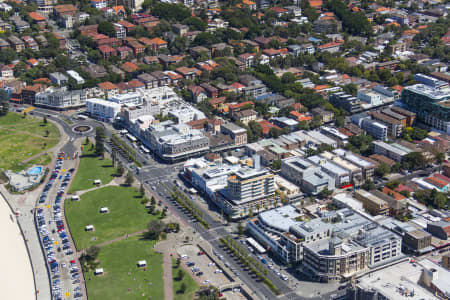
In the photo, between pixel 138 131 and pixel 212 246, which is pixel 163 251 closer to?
pixel 212 246

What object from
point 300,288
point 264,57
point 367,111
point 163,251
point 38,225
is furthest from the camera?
point 264,57

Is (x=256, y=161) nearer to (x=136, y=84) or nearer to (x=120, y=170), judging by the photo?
(x=120, y=170)

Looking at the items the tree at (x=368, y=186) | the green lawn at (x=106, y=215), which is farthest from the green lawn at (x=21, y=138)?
the tree at (x=368, y=186)

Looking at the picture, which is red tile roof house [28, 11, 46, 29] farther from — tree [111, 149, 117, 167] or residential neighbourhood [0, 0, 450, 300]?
tree [111, 149, 117, 167]

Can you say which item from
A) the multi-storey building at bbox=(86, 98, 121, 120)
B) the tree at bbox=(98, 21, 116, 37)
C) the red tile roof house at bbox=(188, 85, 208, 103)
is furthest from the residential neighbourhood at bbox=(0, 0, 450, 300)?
the red tile roof house at bbox=(188, 85, 208, 103)

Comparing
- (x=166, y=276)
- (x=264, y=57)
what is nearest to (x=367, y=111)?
(x=264, y=57)
